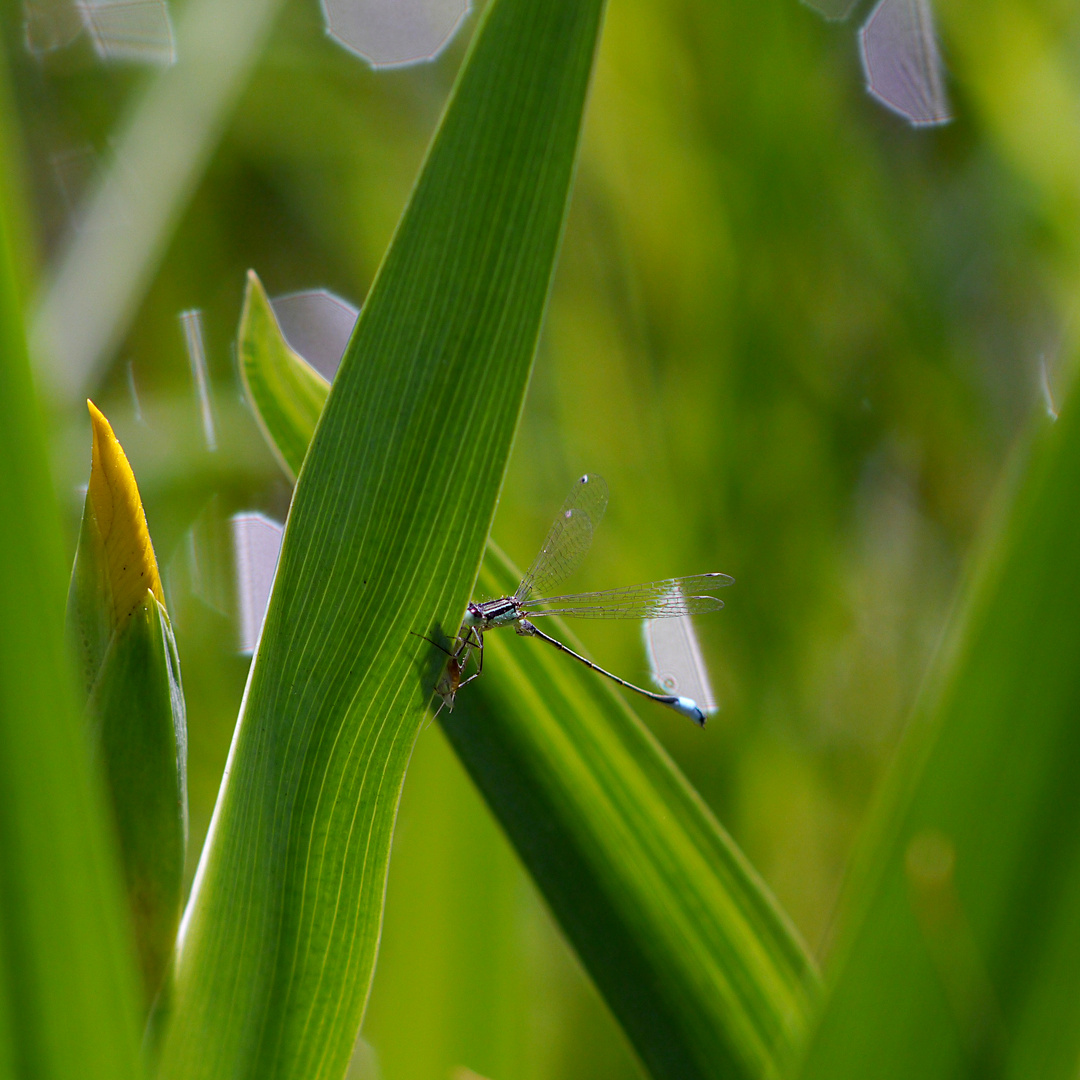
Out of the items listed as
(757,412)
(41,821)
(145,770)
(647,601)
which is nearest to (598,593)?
(647,601)


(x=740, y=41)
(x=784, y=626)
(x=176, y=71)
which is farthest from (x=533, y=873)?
(x=176, y=71)

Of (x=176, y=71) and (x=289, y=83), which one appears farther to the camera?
(x=289, y=83)

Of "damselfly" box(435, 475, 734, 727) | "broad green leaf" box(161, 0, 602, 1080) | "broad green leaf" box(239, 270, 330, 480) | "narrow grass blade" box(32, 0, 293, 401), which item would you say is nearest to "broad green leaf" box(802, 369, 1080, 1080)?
"broad green leaf" box(161, 0, 602, 1080)

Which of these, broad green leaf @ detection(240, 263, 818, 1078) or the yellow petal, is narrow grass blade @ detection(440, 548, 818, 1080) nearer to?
broad green leaf @ detection(240, 263, 818, 1078)

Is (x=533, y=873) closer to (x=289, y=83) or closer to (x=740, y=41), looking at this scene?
(x=740, y=41)

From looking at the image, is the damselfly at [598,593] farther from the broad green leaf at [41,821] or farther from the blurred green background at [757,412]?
the broad green leaf at [41,821]

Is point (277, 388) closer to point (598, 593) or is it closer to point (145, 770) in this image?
point (145, 770)

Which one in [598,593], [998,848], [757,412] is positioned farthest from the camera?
[757,412]
